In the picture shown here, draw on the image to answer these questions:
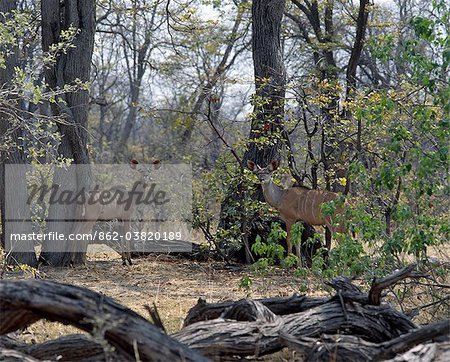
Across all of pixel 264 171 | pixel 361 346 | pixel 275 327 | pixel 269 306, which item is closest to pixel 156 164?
pixel 264 171

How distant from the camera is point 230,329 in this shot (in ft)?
14.8

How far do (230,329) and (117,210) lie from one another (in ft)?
27.5

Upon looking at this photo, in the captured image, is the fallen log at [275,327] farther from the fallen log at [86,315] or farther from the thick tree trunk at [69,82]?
the thick tree trunk at [69,82]

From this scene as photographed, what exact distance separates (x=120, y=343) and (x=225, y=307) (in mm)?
1455

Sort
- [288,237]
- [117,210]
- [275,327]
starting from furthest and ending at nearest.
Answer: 1. [117,210]
2. [288,237]
3. [275,327]

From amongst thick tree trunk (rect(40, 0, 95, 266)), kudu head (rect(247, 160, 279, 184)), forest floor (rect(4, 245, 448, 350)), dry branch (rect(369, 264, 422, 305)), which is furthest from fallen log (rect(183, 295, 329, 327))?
thick tree trunk (rect(40, 0, 95, 266))

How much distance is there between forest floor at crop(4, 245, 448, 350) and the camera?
727 centimetres

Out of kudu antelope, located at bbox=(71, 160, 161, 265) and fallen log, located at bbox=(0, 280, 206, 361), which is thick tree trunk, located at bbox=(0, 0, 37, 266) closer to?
kudu antelope, located at bbox=(71, 160, 161, 265)

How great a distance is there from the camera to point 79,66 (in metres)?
11.2

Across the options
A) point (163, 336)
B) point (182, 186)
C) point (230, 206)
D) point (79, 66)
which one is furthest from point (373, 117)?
point (182, 186)

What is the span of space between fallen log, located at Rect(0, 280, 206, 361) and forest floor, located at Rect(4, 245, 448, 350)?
2.17m

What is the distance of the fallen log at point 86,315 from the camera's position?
372 cm

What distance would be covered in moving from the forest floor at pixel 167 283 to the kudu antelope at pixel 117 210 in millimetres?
447

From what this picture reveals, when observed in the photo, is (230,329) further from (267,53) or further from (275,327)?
(267,53)
